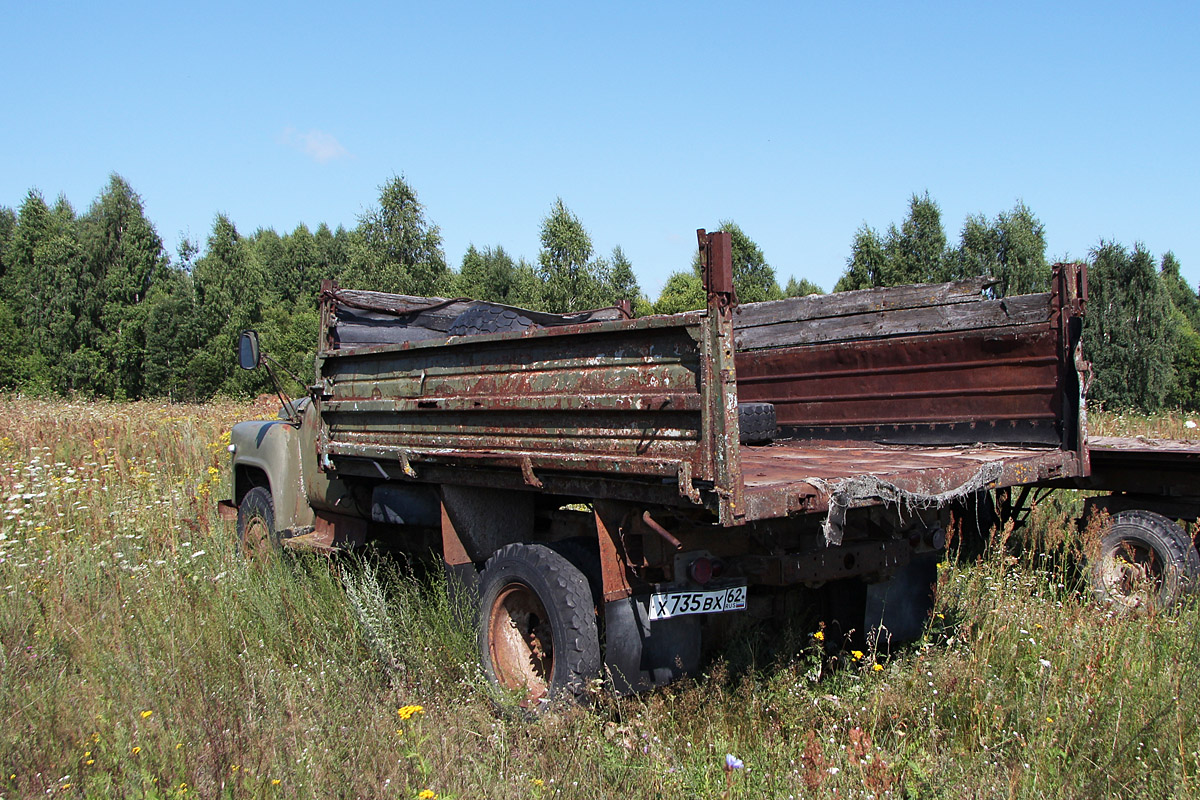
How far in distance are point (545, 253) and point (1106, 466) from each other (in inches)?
1281

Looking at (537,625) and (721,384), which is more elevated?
(721,384)

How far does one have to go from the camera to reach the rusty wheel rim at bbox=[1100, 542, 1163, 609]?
4.77 meters

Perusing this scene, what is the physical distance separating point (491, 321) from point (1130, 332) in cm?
3072

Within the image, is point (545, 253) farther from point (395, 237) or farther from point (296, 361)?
point (296, 361)

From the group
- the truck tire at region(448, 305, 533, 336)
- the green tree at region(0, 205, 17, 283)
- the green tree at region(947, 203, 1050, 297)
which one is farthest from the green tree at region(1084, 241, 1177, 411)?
the green tree at region(0, 205, 17, 283)

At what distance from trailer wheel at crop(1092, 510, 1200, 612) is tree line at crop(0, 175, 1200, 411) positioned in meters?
24.3

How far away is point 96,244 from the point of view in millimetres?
42562

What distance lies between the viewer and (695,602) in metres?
3.23

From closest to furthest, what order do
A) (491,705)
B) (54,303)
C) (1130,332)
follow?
(491,705) < (1130,332) < (54,303)

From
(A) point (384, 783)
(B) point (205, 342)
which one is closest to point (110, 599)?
(A) point (384, 783)

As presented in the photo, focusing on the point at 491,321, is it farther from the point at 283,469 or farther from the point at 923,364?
the point at 923,364

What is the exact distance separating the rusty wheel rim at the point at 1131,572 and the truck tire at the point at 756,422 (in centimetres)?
217

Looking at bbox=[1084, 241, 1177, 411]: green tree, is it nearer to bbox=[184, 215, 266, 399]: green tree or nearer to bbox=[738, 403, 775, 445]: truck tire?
bbox=[738, 403, 775, 445]: truck tire

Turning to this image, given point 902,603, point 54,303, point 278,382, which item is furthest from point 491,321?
point 54,303
